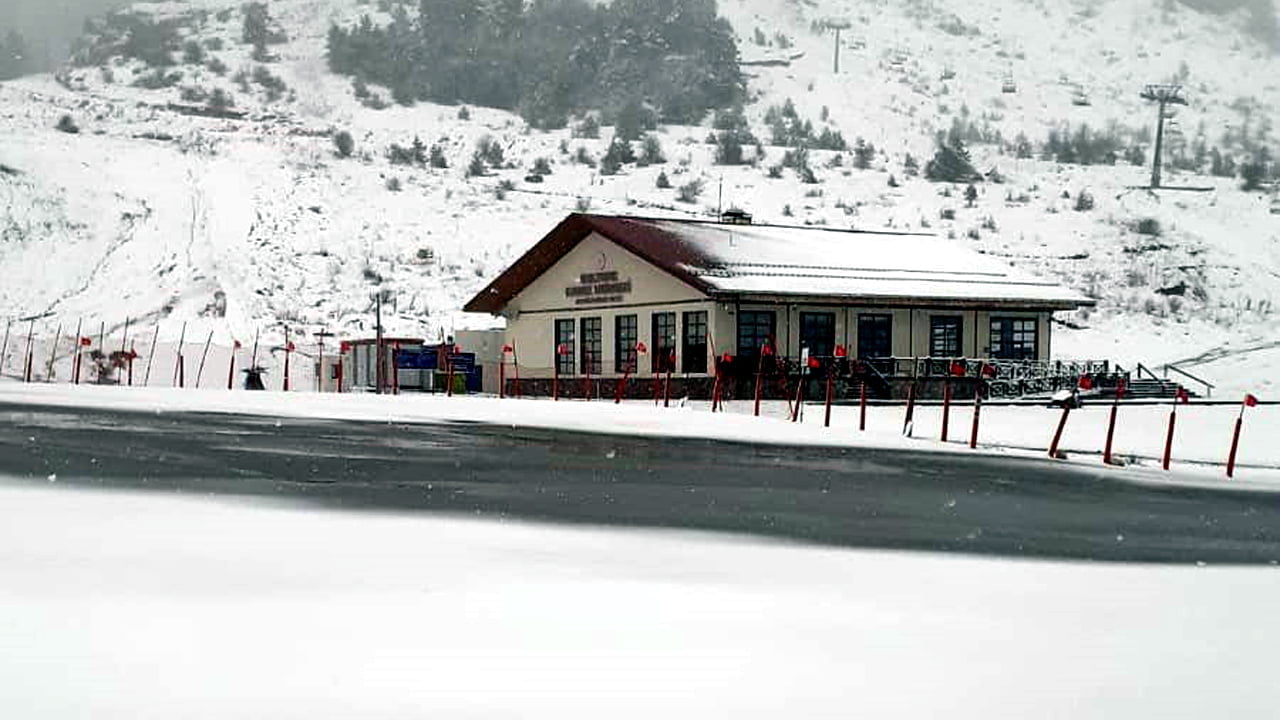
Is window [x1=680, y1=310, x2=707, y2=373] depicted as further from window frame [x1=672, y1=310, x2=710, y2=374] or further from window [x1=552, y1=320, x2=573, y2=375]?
window [x1=552, y1=320, x2=573, y2=375]

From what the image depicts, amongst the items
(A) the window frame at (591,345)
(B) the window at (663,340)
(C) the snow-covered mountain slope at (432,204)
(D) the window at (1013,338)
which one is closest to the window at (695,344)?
(B) the window at (663,340)

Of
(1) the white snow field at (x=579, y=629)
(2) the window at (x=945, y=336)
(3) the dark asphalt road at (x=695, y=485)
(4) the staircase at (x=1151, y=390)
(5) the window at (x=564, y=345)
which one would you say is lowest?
(4) the staircase at (x=1151, y=390)

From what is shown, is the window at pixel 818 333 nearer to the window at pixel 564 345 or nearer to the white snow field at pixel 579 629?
the window at pixel 564 345

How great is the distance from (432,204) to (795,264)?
34575 mm

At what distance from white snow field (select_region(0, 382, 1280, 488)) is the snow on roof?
545 cm

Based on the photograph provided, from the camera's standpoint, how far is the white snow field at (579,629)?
5734 millimetres

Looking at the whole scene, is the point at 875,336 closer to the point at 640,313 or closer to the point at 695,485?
the point at 640,313

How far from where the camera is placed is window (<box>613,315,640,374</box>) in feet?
143

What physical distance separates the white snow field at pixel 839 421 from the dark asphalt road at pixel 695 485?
2406mm

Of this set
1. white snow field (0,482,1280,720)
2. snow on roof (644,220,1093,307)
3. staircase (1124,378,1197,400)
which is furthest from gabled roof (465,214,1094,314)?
white snow field (0,482,1280,720)

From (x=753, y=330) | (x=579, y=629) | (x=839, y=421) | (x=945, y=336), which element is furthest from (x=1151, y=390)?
(x=579, y=629)

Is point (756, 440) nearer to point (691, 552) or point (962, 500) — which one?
point (962, 500)

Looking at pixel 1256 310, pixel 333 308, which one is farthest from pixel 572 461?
pixel 1256 310

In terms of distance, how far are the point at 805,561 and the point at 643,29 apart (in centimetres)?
11965
